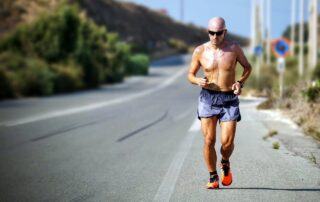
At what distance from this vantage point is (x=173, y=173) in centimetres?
916

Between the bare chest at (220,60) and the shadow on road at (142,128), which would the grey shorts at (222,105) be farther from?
the shadow on road at (142,128)

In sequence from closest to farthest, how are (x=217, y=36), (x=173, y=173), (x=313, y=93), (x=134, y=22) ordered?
(x=217, y=36) → (x=173, y=173) → (x=313, y=93) → (x=134, y=22)

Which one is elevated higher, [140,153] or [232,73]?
[232,73]

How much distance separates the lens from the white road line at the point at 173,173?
7.63m

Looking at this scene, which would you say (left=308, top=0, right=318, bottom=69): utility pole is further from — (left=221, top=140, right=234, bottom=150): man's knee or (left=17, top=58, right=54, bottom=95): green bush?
(left=221, top=140, right=234, bottom=150): man's knee

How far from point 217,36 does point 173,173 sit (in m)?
2.25

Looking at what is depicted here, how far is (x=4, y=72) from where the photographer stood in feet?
107

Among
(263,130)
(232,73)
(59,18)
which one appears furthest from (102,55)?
(232,73)

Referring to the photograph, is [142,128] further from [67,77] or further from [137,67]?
[137,67]

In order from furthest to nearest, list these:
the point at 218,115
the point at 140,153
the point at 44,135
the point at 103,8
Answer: the point at 103,8, the point at 44,135, the point at 140,153, the point at 218,115

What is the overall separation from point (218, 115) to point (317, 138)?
17.1 ft

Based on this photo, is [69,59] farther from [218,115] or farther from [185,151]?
[218,115]

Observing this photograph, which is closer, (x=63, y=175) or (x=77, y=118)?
(x=63, y=175)

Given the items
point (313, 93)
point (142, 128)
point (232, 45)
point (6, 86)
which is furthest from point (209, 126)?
point (6, 86)
